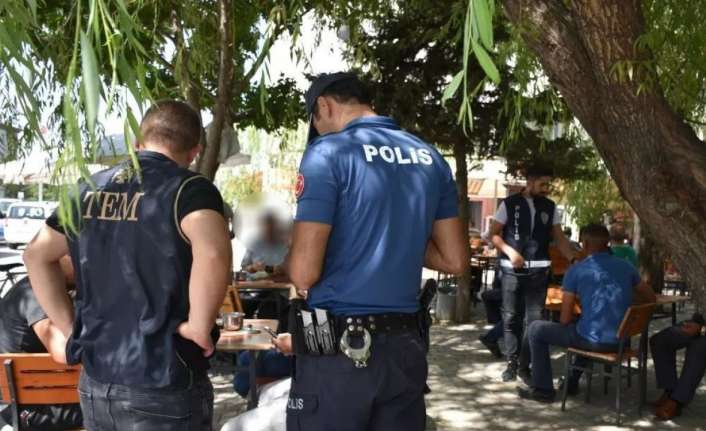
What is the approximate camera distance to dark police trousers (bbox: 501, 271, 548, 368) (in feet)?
24.3

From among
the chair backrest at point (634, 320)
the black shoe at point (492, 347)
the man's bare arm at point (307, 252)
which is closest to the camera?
the man's bare arm at point (307, 252)

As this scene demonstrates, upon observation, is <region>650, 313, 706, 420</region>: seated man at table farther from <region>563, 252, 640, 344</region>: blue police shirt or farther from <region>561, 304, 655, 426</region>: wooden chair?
<region>563, 252, 640, 344</region>: blue police shirt

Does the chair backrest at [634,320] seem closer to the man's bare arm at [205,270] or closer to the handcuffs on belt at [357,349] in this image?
the handcuffs on belt at [357,349]

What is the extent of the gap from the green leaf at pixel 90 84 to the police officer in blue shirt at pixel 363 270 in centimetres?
115

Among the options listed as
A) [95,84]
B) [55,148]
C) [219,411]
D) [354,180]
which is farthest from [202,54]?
[95,84]

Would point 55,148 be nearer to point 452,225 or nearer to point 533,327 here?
point 452,225

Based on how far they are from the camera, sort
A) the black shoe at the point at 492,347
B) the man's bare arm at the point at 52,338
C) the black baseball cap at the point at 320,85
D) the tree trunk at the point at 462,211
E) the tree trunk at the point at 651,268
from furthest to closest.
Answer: the tree trunk at the point at 651,268 → the tree trunk at the point at 462,211 → the black shoe at the point at 492,347 → the man's bare arm at the point at 52,338 → the black baseball cap at the point at 320,85

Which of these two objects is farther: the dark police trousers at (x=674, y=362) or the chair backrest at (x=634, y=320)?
the dark police trousers at (x=674, y=362)

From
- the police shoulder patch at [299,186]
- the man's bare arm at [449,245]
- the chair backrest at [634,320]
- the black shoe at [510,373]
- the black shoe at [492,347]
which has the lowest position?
the black shoe at [510,373]

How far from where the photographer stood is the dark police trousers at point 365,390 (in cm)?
257

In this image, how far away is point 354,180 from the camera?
103 inches

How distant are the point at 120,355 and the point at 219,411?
3743 mm

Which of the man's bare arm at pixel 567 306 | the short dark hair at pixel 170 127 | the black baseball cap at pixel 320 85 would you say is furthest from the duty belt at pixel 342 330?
the man's bare arm at pixel 567 306

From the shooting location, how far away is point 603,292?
624 centimetres
